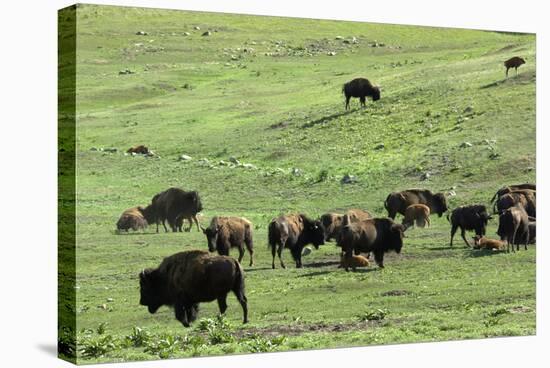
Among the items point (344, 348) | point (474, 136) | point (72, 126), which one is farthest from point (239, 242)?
point (474, 136)

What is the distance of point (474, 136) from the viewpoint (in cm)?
Answer: 2314

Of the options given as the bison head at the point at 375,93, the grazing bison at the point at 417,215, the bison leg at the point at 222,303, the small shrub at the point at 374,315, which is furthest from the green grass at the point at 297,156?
the grazing bison at the point at 417,215

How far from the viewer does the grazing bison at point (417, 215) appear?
2144 cm

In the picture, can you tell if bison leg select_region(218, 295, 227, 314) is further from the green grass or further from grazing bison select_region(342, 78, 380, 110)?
grazing bison select_region(342, 78, 380, 110)

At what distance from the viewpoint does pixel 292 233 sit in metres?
21.1

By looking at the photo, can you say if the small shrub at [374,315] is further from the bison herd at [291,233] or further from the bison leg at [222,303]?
the bison leg at [222,303]

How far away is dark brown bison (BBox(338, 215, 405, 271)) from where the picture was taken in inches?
868

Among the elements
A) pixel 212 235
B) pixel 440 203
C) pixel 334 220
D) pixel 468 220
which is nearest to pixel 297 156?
pixel 334 220

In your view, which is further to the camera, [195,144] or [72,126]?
[195,144]

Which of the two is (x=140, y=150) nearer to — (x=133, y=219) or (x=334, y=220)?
(x=133, y=219)

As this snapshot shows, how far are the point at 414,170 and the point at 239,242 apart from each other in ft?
13.6

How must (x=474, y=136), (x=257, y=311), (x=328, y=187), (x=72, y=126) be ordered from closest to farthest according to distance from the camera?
(x=72, y=126), (x=257, y=311), (x=328, y=187), (x=474, y=136)

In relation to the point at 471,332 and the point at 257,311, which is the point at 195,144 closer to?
the point at 257,311

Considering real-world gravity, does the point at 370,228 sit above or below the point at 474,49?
below
